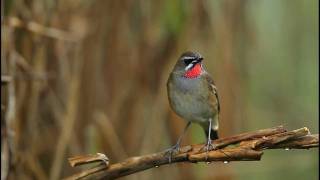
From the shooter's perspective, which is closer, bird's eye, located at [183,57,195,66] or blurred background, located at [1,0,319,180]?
bird's eye, located at [183,57,195,66]

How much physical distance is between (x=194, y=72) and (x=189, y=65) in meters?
0.11

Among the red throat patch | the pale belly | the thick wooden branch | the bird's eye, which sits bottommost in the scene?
the thick wooden branch

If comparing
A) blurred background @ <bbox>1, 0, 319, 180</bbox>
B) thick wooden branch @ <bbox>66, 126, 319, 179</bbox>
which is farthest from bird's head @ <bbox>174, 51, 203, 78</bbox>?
thick wooden branch @ <bbox>66, 126, 319, 179</bbox>

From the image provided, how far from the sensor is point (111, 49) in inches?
142

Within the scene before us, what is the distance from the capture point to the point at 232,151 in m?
2.05

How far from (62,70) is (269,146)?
1.70 metres

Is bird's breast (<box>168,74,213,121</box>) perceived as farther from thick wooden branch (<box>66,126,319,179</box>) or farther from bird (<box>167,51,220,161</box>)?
thick wooden branch (<box>66,126,319,179</box>)

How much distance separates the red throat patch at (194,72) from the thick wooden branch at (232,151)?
75cm

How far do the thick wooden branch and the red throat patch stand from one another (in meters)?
0.75

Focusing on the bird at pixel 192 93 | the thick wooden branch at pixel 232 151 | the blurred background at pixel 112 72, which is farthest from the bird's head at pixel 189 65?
the thick wooden branch at pixel 232 151

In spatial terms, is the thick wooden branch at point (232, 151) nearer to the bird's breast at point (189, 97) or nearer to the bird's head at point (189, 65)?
the bird's head at point (189, 65)

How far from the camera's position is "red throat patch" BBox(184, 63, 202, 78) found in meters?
3.01

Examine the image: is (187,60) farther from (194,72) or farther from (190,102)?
(190,102)

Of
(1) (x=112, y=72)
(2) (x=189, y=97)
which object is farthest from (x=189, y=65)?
(1) (x=112, y=72)
